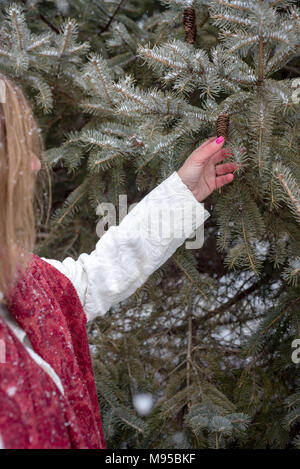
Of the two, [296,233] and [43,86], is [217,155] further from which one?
[43,86]

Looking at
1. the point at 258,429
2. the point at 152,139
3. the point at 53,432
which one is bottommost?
the point at 258,429

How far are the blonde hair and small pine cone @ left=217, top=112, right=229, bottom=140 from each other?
0.50 meters

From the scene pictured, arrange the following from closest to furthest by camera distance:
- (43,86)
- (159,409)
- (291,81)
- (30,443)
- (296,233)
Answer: (30,443)
(291,81)
(296,233)
(43,86)
(159,409)

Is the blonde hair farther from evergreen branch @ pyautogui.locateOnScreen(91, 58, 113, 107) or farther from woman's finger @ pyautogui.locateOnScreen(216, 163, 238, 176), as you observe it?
woman's finger @ pyautogui.locateOnScreen(216, 163, 238, 176)

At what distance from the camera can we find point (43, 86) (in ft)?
4.89

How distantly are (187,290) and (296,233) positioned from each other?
47 centimetres

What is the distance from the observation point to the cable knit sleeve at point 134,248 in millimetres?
1198

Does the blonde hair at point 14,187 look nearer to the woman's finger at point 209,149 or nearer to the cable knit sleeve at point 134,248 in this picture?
the cable knit sleeve at point 134,248

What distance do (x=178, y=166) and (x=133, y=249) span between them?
0.34m

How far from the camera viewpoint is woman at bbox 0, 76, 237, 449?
2.79ft

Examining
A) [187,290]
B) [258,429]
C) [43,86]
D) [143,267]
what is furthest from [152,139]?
[258,429]

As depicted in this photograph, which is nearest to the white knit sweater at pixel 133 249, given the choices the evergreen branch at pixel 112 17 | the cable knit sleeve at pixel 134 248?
the cable knit sleeve at pixel 134 248

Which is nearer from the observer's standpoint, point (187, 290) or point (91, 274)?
point (91, 274)
